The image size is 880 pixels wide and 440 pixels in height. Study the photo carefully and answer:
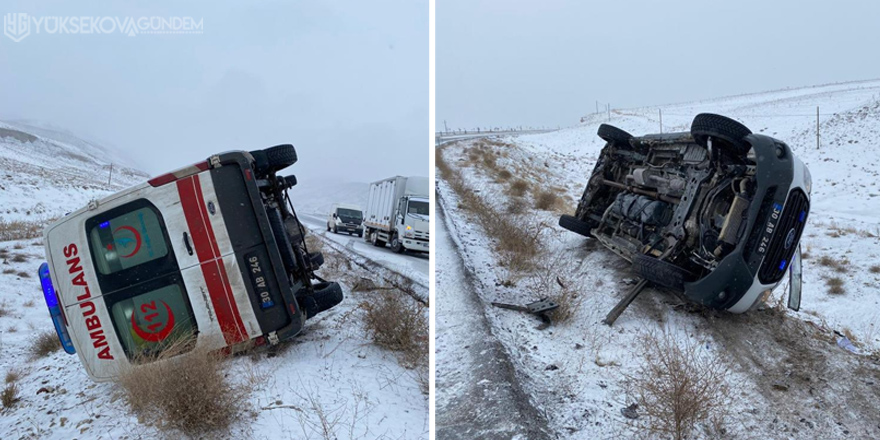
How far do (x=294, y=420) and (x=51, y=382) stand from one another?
11.3ft

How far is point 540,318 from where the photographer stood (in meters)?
5.43

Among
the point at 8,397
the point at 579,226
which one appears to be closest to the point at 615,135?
the point at 579,226

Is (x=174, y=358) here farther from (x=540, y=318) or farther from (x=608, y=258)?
(x=608, y=258)

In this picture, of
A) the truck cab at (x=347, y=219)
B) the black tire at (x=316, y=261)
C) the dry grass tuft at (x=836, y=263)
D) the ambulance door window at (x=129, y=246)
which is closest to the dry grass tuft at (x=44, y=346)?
the ambulance door window at (x=129, y=246)

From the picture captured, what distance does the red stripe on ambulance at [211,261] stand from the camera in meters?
4.44

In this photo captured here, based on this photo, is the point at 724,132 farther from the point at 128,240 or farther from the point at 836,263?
the point at 836,263

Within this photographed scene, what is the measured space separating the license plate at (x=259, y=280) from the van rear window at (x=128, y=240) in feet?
2.51

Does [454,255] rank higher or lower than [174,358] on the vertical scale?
lower

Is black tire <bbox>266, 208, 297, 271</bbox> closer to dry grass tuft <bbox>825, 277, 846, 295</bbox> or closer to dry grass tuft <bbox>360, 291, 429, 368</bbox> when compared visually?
dry grass tuft <bbox>360, 291, 429, 368</bbox>

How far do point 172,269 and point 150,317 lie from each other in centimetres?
48

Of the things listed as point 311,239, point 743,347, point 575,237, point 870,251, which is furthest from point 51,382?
point 870,251

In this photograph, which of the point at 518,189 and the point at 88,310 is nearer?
the point at 88,310

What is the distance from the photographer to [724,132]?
5.29 m

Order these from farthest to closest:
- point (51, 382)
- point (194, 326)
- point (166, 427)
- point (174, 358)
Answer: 1. point (51, 382)
2. point (194, 326)
3. point (174, 358)
4. point (166, 427)
